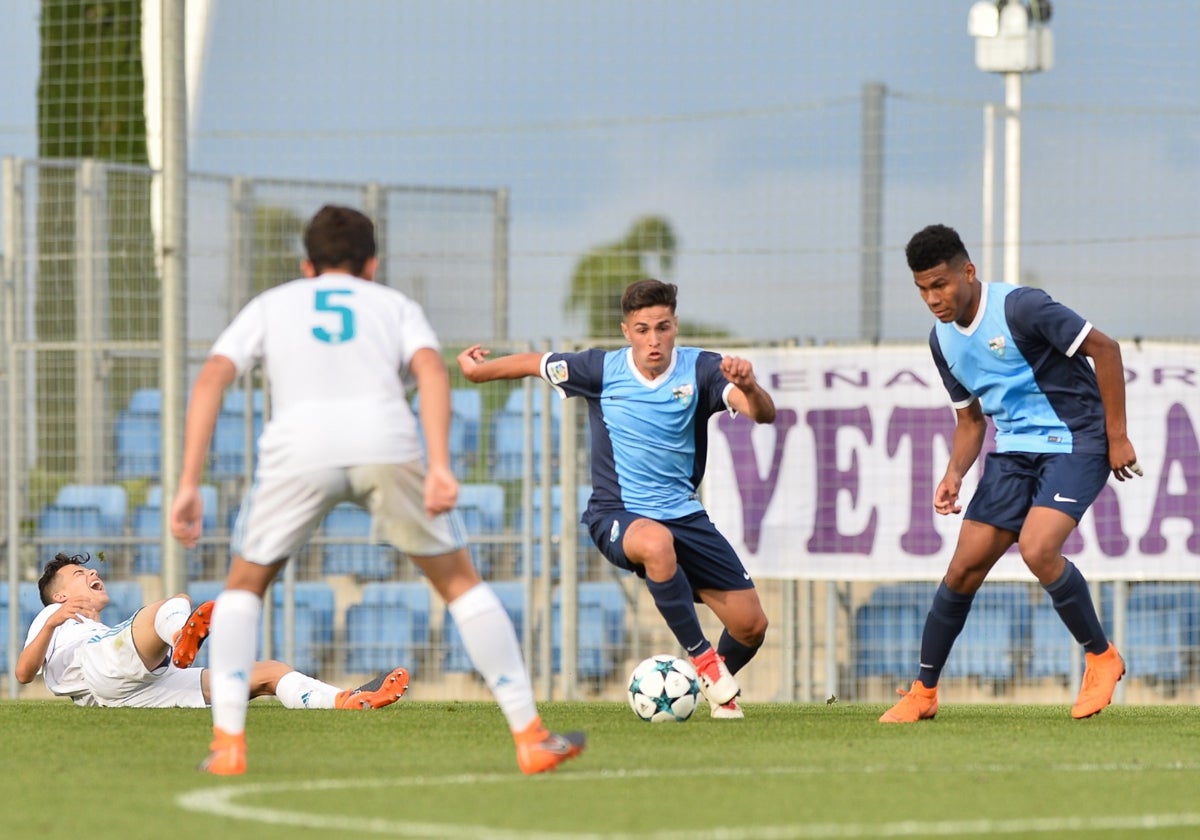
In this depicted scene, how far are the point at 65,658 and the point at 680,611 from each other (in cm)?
277

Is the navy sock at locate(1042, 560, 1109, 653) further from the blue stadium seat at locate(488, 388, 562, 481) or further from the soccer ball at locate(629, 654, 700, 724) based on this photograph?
the blue stadium seat at locate(488, 388, 562, 481)

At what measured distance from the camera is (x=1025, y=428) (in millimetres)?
7777

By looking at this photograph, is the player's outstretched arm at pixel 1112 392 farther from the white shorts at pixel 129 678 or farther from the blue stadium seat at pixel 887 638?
the blue stadium seat at pixel 887 638

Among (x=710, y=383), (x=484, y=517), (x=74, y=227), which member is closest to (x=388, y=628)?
(x=484, y=517)

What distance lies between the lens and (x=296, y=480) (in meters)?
5.61

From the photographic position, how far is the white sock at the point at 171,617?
8.41m

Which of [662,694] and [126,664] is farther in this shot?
[126,664]

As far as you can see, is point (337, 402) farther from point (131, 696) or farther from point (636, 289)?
point (131, 696)

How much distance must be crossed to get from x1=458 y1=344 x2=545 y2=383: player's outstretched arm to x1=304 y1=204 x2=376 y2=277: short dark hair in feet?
7.29

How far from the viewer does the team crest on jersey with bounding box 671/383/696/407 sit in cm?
827

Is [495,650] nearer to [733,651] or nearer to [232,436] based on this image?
[733,651]

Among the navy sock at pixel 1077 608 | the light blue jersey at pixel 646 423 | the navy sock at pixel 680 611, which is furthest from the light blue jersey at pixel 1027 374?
the navy sock at pixel 680 611

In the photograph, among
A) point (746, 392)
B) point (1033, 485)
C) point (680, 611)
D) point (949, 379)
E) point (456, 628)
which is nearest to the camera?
point (746, 392)

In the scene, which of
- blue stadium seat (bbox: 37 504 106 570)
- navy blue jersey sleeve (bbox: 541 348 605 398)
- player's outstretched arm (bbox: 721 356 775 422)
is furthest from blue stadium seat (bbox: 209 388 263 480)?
player's outstretched arm (bbox: 721 356 775 422)
